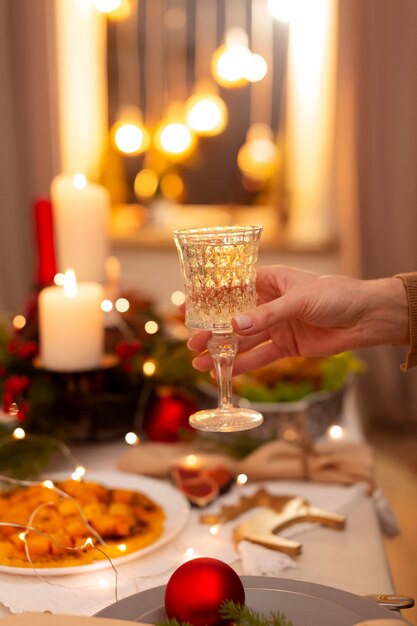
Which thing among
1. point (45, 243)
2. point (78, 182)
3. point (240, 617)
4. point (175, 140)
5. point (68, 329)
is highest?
point (175, 140)

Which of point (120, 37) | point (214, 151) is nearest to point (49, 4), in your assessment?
point (120, 37)

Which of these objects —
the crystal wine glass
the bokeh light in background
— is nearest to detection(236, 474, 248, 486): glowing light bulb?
the crystal wine glass

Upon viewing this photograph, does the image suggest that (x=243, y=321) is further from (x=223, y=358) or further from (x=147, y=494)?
(x=147, y=494)

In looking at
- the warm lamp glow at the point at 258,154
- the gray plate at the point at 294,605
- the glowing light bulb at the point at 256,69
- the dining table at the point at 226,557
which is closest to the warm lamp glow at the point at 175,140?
the warm lamp glow at the point at 258,154

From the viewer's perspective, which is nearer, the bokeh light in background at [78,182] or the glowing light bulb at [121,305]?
the bokeh light in background at [78,182]

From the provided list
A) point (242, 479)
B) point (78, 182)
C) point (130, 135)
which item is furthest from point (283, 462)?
point (130, 135)

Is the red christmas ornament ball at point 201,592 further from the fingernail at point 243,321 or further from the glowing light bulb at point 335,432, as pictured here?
the glowing light bulb at point 335,432

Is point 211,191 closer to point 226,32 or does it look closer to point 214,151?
point 214,151

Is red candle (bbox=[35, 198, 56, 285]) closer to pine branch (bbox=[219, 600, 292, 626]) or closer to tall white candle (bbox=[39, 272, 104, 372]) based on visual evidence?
tall white candle (bbox=[39, 272, 104, 372])
